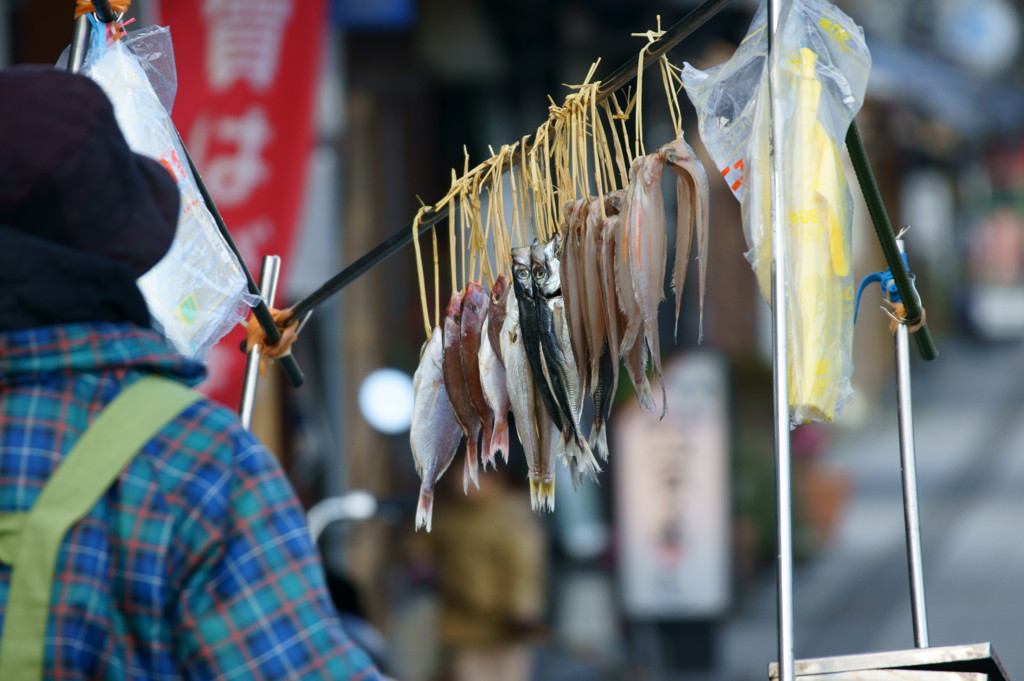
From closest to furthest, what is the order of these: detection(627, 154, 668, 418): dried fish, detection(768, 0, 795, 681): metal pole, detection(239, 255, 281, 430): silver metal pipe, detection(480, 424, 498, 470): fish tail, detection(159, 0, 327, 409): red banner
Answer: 1. detection(768, 0, 795, 681): metal pole
2. detection(627, 154, 668, 418): dried fish
3. detection(480, 424, 498, 470): fish tail
4. detection(239, 255, 281, 430): silver metal pipe
5. detection(159, 0, 327, 409): red banner

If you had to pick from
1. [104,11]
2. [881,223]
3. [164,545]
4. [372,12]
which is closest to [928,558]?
[372,12]

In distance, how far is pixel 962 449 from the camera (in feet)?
48.1

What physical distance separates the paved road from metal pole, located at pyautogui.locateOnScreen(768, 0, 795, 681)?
239 inches

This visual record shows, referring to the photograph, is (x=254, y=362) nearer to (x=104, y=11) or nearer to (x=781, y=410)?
(x=104, y=11)

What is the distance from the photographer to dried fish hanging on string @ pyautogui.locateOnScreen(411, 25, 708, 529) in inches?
69.6

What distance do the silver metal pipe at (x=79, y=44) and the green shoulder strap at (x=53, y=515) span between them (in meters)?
1.00

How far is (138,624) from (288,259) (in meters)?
3.33

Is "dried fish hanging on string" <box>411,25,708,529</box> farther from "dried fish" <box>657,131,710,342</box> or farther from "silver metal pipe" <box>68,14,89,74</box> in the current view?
"silver metal pipe" <box>68,14,89,74</box>

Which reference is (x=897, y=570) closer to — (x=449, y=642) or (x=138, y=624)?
(x=449, y=642)

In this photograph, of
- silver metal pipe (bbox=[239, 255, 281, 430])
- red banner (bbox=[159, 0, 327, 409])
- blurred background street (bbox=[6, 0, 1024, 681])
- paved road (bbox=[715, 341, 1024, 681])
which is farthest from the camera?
paved road (bbox=[715, 341, 1024, 681])

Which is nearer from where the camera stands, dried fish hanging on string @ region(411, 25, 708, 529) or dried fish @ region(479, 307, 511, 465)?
dried fish hanging on string @ region(411, 25, 708, 529)

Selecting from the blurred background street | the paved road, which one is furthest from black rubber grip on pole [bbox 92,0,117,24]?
the paved road

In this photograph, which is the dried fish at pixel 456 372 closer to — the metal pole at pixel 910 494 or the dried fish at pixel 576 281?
the dried fish at pixel 576 281

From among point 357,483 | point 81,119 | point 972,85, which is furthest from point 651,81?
point 972,85
